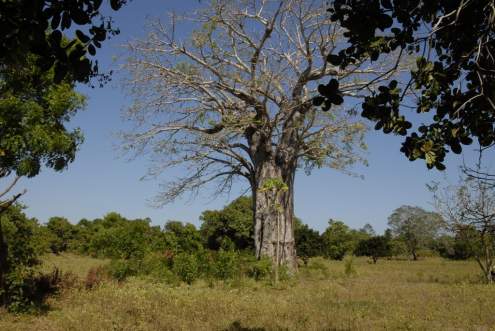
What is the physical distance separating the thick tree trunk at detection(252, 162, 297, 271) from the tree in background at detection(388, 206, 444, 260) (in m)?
27.2

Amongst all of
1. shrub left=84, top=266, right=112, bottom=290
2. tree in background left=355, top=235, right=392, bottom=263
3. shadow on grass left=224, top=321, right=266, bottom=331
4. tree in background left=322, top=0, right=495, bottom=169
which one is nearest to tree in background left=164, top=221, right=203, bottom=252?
shrub left=84, top=266, right=112, bottom=290

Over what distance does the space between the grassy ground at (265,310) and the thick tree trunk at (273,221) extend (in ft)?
15.3

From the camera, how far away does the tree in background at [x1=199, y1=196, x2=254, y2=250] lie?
3328cm

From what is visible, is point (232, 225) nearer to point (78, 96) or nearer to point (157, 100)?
point (157, 100)

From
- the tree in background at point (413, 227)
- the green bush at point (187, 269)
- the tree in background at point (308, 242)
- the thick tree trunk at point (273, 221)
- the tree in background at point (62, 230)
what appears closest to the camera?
the green bush at point (187, 269)

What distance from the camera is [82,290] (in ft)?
36.4

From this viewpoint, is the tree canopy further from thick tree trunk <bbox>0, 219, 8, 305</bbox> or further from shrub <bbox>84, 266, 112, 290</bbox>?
shrub <bbox>84, 266, 112, 290</bbox>

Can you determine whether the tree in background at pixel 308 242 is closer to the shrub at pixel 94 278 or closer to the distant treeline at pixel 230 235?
the distant treeline at pixel 230 235

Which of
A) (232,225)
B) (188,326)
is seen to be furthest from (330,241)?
(188,326)

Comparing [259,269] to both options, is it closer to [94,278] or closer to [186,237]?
[94,278]

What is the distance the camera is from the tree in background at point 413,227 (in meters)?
45.5

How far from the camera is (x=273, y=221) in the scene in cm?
1758

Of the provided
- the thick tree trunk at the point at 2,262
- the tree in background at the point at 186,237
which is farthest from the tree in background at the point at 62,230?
the thick tree trunk at the point at 2,262

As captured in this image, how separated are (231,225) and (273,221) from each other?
16.2 metres
